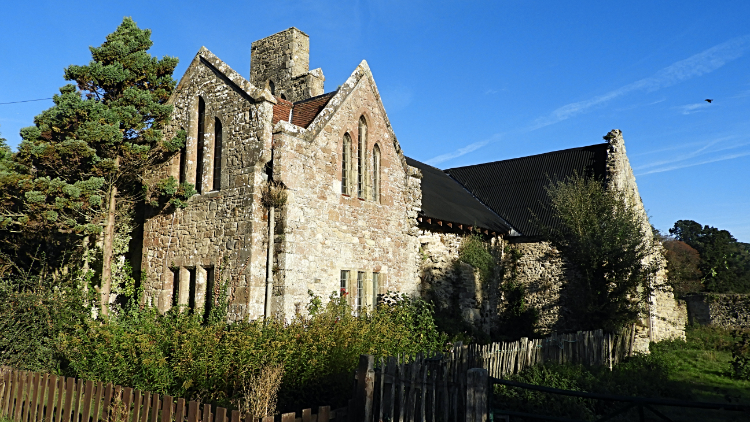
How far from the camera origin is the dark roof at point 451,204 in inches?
724

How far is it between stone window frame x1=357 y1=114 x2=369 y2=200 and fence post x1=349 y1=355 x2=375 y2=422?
28.1 ft

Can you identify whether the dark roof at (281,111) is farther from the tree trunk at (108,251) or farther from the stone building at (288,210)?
the tree trunk at (108,251)

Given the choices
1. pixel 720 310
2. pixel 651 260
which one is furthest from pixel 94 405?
pixel 720 310

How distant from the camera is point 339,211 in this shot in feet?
46.5

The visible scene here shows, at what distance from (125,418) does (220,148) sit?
346 inches

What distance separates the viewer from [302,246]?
42.2 feet

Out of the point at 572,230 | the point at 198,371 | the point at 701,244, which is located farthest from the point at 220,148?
the point at 701,244

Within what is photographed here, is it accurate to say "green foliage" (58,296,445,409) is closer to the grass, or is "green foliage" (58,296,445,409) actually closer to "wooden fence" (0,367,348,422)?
"wooden fence" (0,367,348,422)

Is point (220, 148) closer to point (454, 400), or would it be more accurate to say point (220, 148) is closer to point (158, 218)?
point (158, 218)

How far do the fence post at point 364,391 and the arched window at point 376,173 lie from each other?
9.16m

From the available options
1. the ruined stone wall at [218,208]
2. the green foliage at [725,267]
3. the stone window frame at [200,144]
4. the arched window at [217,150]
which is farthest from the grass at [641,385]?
the green foliage at [725,267]

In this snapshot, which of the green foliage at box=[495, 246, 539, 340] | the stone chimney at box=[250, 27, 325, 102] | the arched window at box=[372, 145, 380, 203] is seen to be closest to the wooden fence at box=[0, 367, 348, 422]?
the arched window at box=[372, 145, 380, 203]

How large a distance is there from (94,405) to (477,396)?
5.16 m

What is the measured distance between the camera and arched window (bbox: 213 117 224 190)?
46.1ft
